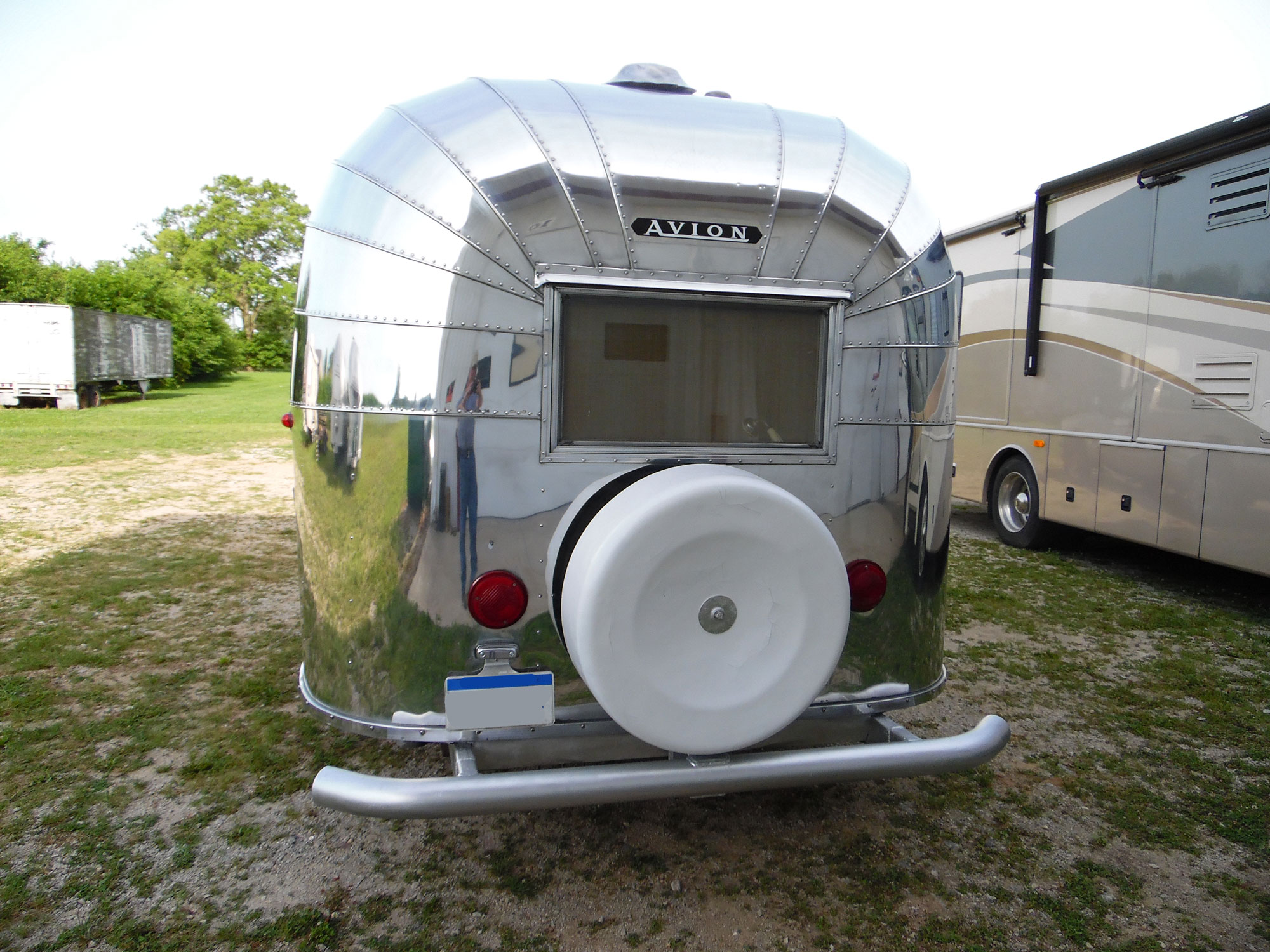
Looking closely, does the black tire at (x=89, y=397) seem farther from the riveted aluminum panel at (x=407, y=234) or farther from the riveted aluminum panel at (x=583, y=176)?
the riveted aluminum panel at (x=583, y=176)

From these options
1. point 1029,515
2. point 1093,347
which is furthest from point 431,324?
point 1029,515

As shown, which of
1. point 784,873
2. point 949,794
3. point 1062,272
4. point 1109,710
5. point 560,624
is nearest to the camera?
point 560,624

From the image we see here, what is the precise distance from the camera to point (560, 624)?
2.63 metres

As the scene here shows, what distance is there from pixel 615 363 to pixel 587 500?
0.48 metres

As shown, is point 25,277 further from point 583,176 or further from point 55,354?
point 583,176

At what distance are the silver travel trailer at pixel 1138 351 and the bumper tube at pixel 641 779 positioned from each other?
4048 millimetres

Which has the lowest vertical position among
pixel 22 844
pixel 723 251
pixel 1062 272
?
pixel 22 844

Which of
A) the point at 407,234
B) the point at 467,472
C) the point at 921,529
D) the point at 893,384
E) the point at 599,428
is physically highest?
the point at 407,234

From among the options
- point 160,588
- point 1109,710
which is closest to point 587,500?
point 1109,710

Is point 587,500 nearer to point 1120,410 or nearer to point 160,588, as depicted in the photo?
point 160,588

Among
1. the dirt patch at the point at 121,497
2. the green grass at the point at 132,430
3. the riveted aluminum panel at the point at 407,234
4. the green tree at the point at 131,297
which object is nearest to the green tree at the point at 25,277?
the green tree at the point at 131,297

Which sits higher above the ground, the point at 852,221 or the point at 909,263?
the point at 852,221

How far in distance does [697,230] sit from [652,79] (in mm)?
837

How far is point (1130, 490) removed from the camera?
6.41 m
